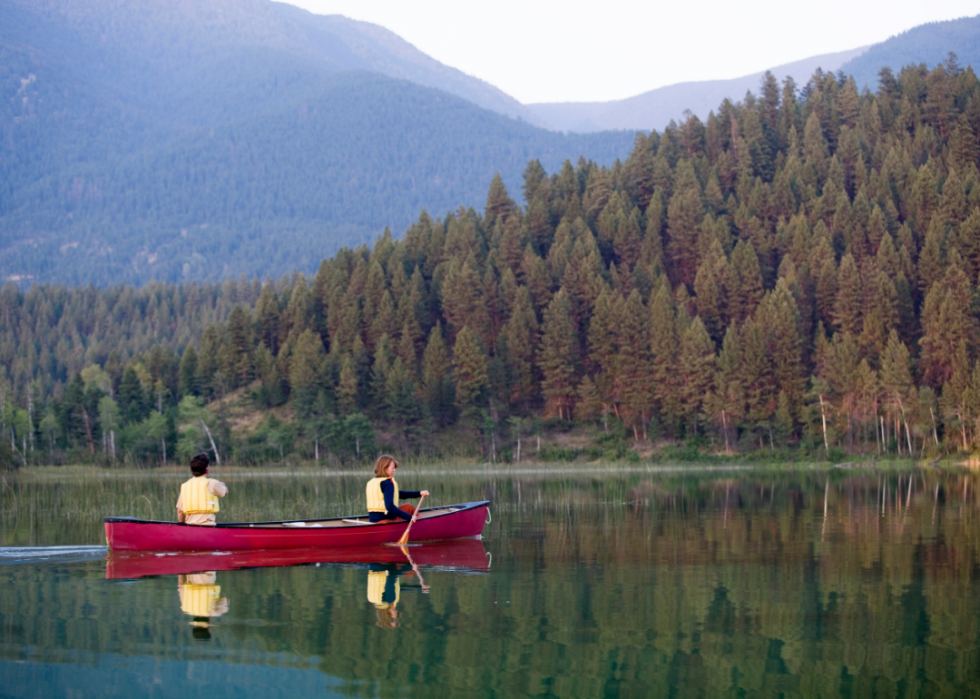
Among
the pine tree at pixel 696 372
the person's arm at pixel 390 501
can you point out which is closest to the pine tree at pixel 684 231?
the pine tree at pixel 696 372

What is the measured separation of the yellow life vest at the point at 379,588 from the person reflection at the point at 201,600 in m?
2.55

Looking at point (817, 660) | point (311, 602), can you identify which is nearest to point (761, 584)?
point (817, 660)

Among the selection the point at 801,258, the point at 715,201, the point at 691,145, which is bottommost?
the point at 801,258

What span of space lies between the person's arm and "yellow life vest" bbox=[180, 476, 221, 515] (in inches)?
161

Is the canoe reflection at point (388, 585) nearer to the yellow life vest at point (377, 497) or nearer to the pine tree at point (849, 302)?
the yellow life vest at point (377, 497)

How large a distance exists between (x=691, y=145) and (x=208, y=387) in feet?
254

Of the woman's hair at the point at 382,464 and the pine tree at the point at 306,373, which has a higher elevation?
the pine tree at the point at 306,373

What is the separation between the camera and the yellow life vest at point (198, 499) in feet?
84.2

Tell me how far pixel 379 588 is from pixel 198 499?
7.20 metres

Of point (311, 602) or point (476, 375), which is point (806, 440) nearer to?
point (476, 375)

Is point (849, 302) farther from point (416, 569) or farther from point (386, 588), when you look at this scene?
point (386, 588)

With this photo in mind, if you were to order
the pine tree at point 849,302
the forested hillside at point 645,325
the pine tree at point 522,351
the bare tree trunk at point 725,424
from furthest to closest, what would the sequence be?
1. the pine tree at point 522,351
2. the pine tree at point 849,302
3. the bare tree trunk at point 725,424
4. the forested hillside at point 645,325

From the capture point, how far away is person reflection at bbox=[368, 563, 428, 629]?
1727 cm

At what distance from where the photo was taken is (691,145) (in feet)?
521
